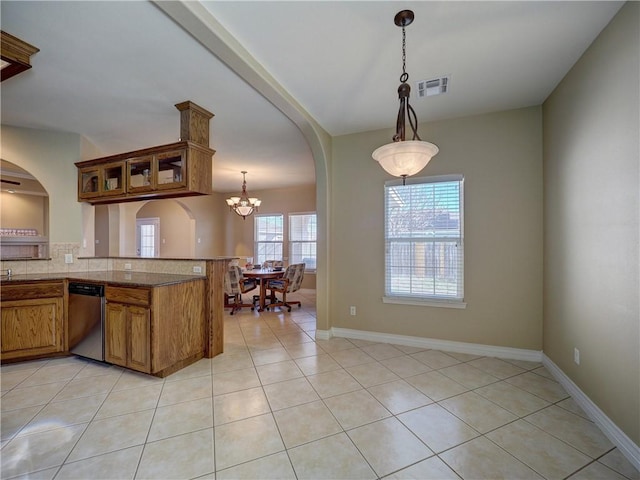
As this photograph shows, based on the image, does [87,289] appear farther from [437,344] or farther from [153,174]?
[437,344]

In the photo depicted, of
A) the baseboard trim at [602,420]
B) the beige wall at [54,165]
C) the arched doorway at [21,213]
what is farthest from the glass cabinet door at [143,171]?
the baseboard trim at [602,420]

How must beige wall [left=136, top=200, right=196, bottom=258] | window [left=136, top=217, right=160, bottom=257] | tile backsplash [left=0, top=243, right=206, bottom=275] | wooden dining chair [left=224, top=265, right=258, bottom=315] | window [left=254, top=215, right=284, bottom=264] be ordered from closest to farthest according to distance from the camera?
tile backsplash [left=0, top=243, right=206, bottom=275]
wooden dining chair [left=224, top=265, right=258, bottom=315]
window [left=254, top=215, right=284, bottom=264]
beige wall [left=136, top=200, right=196, bottom=258]
window [left=136, top=217, right=160, bottom=257]

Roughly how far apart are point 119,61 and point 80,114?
1.46 meters

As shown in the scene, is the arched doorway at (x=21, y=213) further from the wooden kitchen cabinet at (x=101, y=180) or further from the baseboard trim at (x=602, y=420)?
the baseboard trim at (x=602, y=420)

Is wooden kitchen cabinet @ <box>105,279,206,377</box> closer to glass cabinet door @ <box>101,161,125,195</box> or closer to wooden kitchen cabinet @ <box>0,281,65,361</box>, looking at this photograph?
wooden kitchen cabinet @ <box>0,281,65,361</box>

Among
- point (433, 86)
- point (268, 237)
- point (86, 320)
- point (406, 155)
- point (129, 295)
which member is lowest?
point (86, 320)

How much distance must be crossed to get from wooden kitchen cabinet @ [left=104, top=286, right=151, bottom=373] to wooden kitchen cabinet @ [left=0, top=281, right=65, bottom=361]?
0.69 metres

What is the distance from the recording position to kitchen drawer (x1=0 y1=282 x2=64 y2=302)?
275 cm

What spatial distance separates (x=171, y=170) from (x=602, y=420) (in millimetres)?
4241

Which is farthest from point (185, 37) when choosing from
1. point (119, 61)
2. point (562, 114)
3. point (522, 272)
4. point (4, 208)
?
point (4, 208)

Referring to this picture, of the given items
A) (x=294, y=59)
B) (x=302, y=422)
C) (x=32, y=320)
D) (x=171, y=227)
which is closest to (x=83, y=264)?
(x=32, y=320)

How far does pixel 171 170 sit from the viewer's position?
123 inches

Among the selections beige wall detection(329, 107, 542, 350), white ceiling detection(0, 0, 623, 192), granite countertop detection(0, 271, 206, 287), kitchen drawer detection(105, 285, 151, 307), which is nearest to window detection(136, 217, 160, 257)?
white ceiling detection(0, 0, 623, 192)

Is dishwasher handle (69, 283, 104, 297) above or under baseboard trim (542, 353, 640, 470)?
above
